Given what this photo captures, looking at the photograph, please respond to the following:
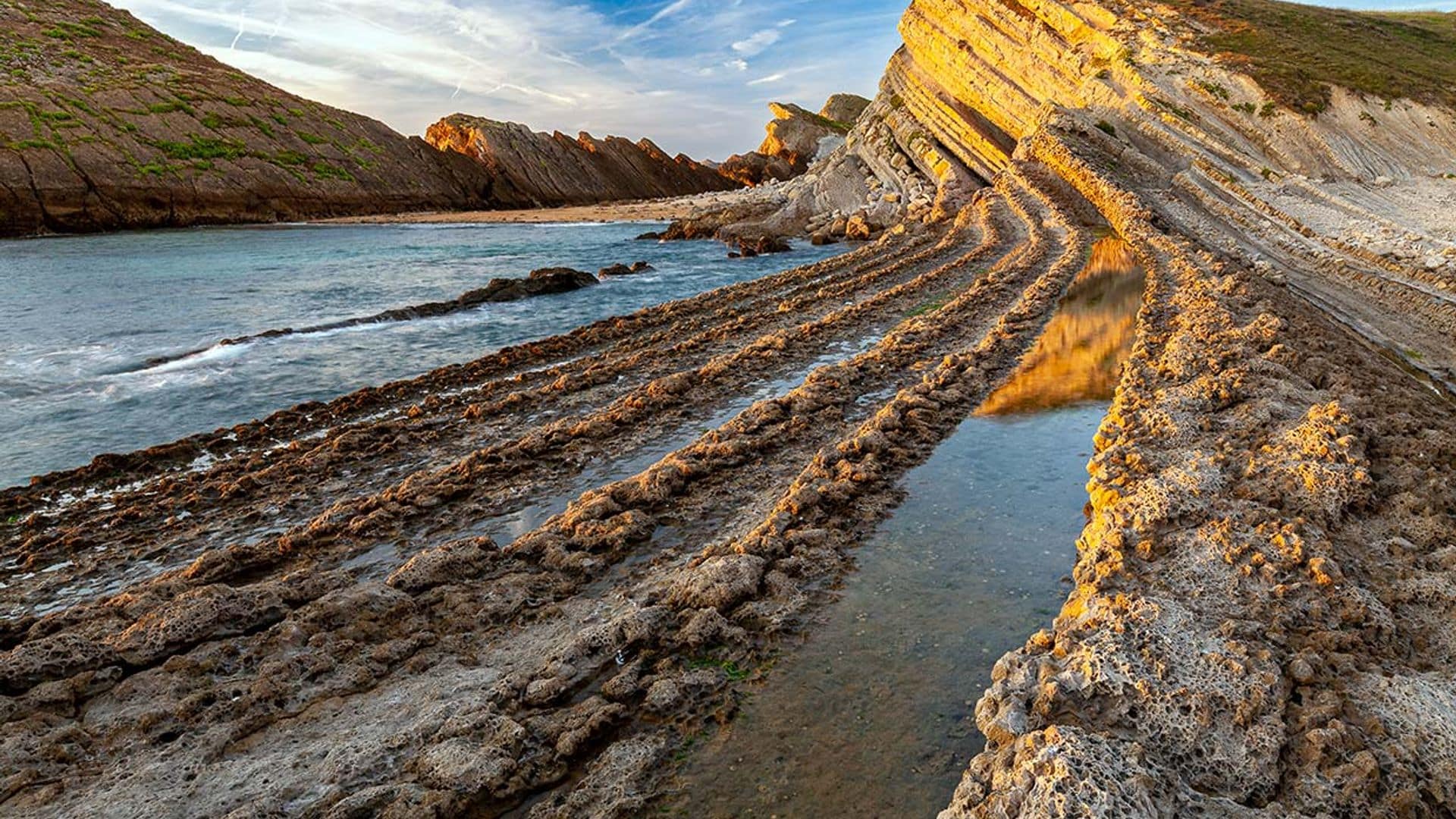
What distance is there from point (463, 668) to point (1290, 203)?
25.8m

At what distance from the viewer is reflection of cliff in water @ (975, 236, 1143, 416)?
372 inches

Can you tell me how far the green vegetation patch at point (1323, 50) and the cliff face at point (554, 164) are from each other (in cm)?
5584

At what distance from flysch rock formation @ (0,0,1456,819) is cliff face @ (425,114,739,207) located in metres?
67.0

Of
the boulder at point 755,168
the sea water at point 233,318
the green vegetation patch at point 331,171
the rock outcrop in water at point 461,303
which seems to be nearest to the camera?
the sea water at point 233,318

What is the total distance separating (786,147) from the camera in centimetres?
9538

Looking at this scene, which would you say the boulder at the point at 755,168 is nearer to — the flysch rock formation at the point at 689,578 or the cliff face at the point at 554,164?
the cliff face at the point at 554,164

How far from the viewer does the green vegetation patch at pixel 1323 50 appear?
1081 inches

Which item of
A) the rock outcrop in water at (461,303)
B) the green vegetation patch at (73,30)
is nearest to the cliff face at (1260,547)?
the rock outcrop in water at (461,303)

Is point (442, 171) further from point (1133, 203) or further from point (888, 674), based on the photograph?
point (888, 674)

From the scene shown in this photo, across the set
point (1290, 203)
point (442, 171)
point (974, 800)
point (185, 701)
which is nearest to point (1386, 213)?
point (1290, 203)

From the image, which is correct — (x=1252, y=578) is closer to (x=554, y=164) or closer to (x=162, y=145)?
(x=162, y=145)

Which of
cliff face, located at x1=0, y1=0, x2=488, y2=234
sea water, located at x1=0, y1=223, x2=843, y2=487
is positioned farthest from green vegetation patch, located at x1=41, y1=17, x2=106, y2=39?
sea water, located at x1=0, y1=223, x2=843, y2=487

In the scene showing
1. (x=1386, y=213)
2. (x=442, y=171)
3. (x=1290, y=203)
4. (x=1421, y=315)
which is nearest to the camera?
(x=1421, y=315)

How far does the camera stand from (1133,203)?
933 inches
